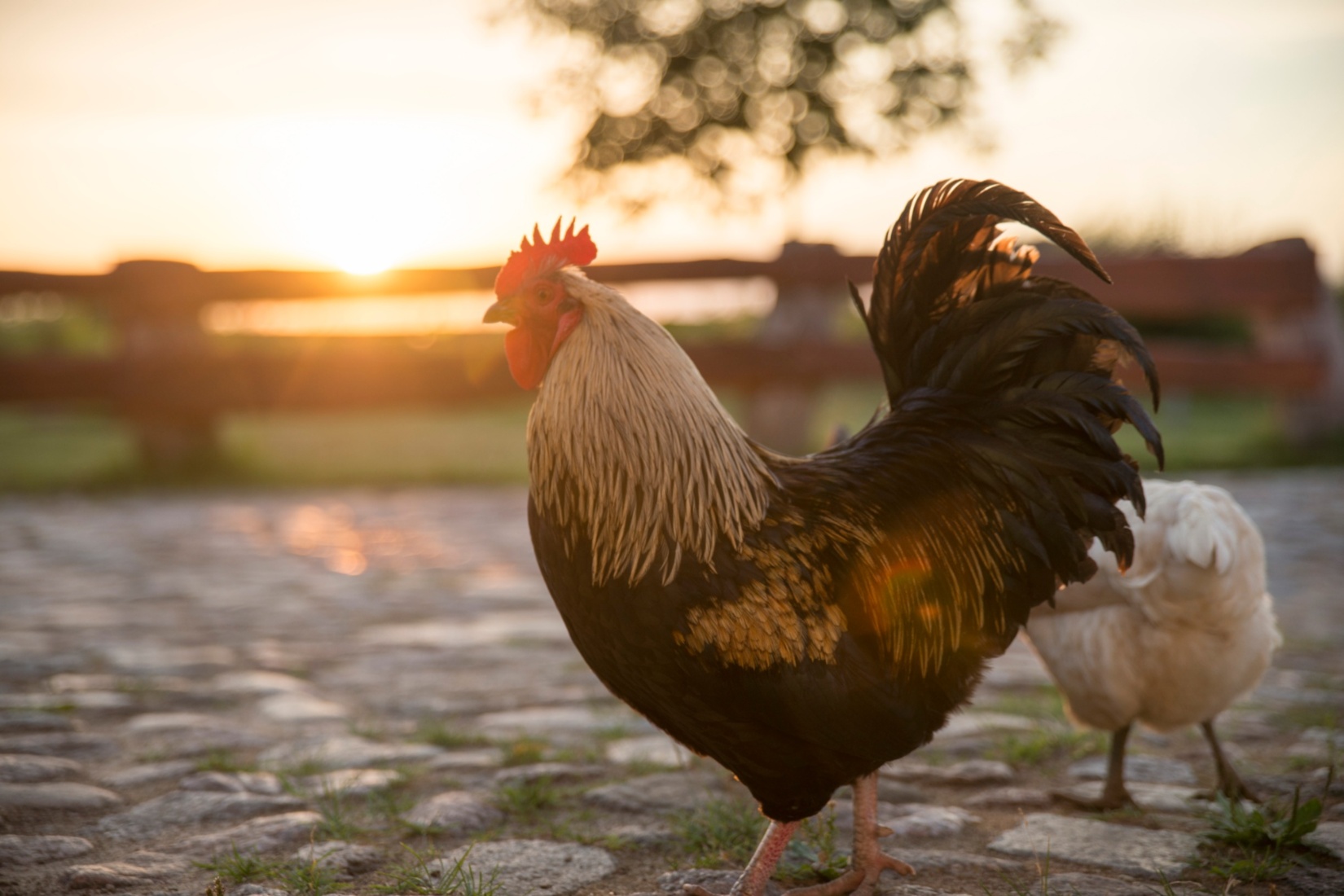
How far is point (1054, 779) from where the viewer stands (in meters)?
3.66

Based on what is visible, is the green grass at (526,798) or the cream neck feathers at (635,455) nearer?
the cream neck feathers at (635,455)

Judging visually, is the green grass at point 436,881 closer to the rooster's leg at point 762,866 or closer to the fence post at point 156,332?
the rooster's leg at point 762,866

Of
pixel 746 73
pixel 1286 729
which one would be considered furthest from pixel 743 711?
pixel 746 73

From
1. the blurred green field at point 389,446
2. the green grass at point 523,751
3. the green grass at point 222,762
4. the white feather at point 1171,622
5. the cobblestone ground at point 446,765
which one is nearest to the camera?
the cobblestone ground at point 446,765

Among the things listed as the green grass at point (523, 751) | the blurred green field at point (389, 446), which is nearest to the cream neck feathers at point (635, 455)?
the green grass at point (523, 751)

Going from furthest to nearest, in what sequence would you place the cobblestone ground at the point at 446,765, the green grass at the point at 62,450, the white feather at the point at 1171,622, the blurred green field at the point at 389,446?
the blurred green field at the point at 389,446, the green grass at the point at 62,450, the white feather at the point at 1171,622, the cobblestone ground at the point at 446,765

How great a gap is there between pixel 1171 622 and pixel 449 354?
940cm

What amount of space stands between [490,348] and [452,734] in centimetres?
829

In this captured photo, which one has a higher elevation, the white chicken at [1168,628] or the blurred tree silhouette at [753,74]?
the blurred tree silhouette at [753,74]

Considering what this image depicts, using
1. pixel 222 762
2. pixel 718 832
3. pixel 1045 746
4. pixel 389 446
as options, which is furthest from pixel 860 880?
pixel 389 446

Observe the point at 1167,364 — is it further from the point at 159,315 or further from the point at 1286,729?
the point at 159,315

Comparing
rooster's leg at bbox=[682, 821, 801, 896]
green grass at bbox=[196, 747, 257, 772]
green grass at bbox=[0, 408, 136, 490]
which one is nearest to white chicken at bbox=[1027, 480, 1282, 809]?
rooster's leg at bbox=[682, 821, 801, 896]

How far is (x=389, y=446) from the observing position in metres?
15.7

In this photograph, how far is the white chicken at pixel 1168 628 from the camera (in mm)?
3150
